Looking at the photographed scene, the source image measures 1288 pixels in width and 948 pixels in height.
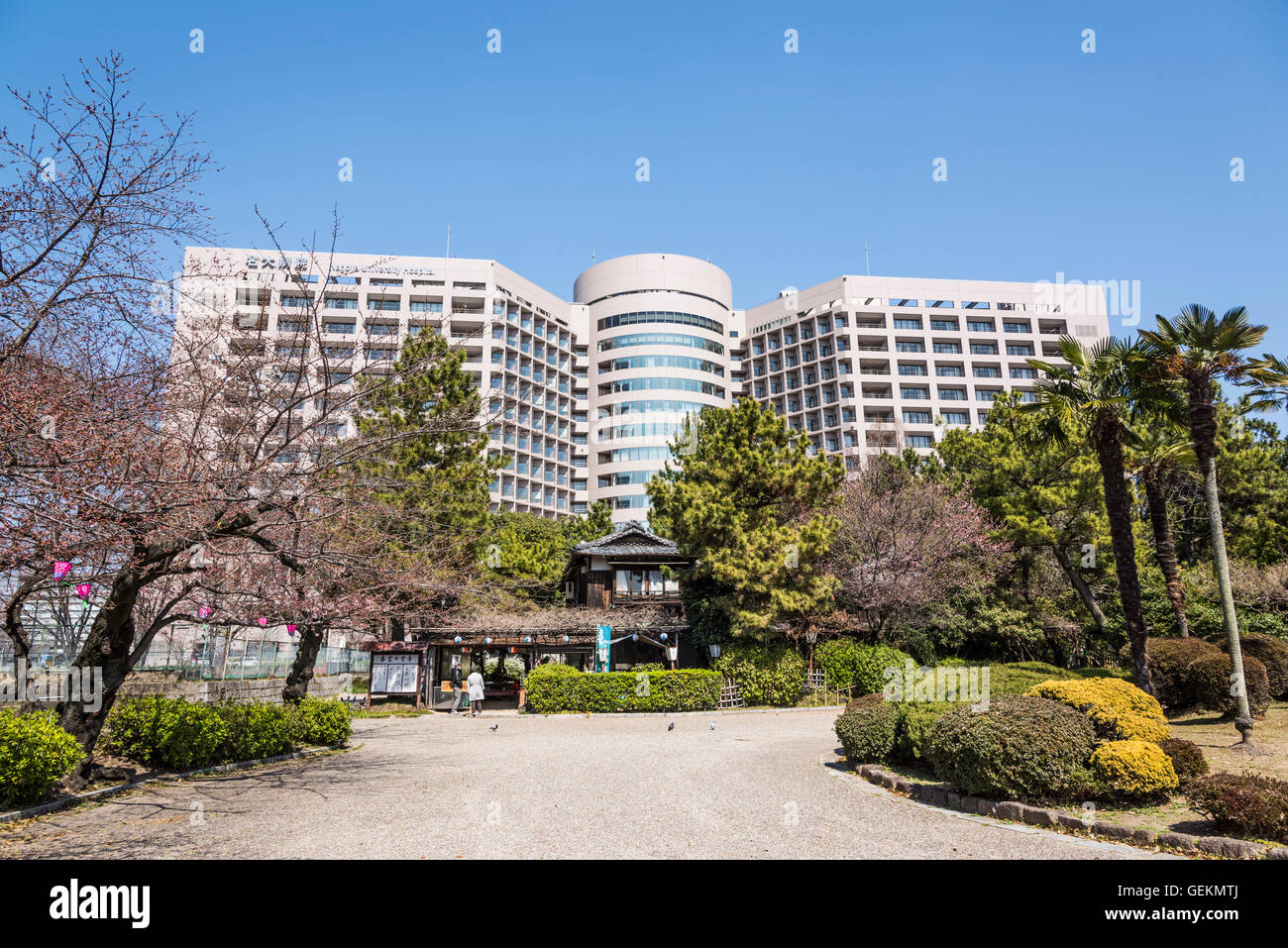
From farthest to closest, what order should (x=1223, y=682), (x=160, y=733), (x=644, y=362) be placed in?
1. (x=644, y=362)
2. (x=1223, y=682)
3. (x=160, y=733)

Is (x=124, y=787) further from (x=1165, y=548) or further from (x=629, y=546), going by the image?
(x=629, y=546)

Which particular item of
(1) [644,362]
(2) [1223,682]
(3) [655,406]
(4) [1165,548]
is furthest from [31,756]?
(1) [644,362]

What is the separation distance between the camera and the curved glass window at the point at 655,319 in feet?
251

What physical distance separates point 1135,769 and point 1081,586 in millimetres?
21310

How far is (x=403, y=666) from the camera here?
91.0 ft

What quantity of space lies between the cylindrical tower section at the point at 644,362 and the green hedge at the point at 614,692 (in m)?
44.7

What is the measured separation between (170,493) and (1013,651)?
32.3 meters

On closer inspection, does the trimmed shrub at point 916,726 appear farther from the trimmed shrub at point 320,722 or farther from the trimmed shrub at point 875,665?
the trimmed shrub at point 875,665

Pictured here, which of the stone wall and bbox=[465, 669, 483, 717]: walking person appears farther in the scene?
bbox=[465, 669, 483, 717]: walking person

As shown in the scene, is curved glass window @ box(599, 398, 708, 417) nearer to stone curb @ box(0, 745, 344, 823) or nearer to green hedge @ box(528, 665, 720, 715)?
green hedge @ box(528, 665, 720, 715)

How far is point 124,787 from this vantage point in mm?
10461

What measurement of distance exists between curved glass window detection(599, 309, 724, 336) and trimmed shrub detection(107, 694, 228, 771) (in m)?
68.0

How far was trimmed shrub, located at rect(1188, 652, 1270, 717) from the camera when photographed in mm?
14781

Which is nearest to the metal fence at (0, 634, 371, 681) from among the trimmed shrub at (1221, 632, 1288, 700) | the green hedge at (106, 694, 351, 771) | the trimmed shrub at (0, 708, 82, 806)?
the green hedge at (106, 694, 351, 771)
